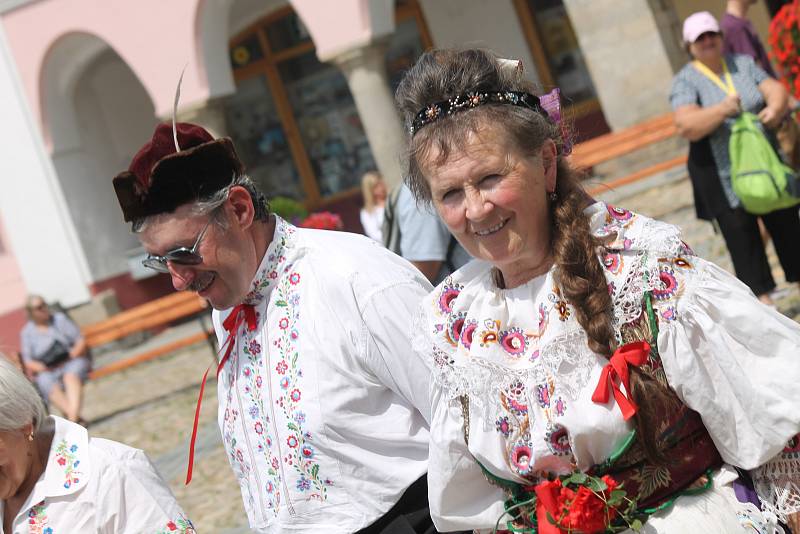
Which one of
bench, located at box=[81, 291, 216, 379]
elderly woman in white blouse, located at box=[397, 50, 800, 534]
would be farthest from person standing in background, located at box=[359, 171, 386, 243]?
elderly woman in white blouse, located at box=[397, 50, 800, 534]

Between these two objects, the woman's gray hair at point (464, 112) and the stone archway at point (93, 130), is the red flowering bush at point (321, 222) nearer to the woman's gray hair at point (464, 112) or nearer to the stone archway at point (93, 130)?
the woman's gray hair at point (464, 112)

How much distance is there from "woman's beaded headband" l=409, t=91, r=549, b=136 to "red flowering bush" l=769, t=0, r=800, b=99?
566 centimetres

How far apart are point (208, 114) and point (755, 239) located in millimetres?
10919

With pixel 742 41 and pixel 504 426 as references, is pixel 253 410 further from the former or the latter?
pixel 742 41

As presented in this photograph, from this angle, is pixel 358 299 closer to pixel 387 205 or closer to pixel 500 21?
pixel 387 205

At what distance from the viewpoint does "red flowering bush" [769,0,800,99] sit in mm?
7105

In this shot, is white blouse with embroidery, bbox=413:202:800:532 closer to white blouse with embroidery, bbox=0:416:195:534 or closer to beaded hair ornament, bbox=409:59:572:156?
beaded hair ornament, bbox=409:59:572:156

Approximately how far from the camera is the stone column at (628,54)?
40.3 ft

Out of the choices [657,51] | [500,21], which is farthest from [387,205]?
[500,21]

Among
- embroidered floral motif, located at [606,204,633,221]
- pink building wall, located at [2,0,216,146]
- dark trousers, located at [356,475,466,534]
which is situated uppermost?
pink building wall, located at [2,0,216,146]

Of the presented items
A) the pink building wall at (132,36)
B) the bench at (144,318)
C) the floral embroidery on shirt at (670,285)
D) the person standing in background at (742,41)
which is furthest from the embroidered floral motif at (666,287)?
the pink building wall at (132,36)

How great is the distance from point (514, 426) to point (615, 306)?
0.31 meters

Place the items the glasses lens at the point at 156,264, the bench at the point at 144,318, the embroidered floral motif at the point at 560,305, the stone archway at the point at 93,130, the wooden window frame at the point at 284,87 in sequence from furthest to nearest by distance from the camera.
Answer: the wooden window frame at the point at 284,87 → the stone archway at the point at 93,130 → the bench at the point at 144,318 → the glasses lens at the point at 156,264 → the embroidered floral motif at the point at 560,305

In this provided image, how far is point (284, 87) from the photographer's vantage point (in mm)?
18203
